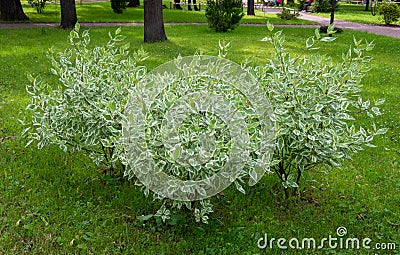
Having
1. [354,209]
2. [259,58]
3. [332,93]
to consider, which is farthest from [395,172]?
[259,58]

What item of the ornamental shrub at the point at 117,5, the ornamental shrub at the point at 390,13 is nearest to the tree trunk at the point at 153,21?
the ornamental shrub at the point at 117,5

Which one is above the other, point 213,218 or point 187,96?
point 187,96

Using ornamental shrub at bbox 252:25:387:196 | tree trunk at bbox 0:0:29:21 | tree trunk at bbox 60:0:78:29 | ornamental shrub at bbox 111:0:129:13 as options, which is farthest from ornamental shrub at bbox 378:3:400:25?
ornamental shrub at bbox 252:25:387:196

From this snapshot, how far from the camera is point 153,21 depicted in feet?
43.1

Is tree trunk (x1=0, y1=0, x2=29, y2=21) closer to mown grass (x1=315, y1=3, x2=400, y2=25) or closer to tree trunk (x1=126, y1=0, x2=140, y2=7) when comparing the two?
tree trunk (x1=126, y1=0, x2=140, y2=7)

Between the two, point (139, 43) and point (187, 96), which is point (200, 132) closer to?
point (187, 96)

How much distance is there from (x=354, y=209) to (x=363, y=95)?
411 centimetres

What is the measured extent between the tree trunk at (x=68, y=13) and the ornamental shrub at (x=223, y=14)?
5.28 m

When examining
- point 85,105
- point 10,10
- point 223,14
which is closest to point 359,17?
point 223,14

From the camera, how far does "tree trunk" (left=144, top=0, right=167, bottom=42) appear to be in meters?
13.0

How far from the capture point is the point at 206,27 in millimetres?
18844

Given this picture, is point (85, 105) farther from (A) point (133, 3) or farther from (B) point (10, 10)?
(A) point (133, 3)
